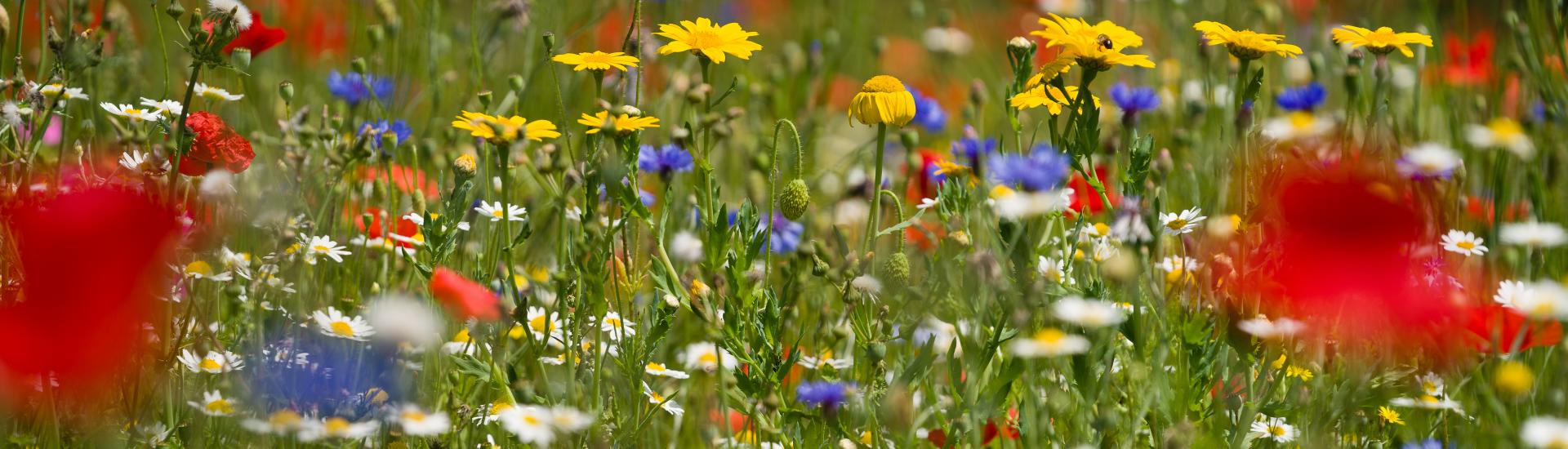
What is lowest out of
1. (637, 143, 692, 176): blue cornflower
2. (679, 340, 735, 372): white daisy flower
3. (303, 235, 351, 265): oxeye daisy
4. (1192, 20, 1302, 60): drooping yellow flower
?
(679, 340, 735, 372): white daisy flower

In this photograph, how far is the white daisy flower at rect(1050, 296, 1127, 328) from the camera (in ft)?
3.93

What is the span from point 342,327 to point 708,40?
1.72 ft

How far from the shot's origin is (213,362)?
140 cm

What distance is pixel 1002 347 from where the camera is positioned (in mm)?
1589

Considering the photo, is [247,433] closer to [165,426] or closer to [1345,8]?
[165,426]

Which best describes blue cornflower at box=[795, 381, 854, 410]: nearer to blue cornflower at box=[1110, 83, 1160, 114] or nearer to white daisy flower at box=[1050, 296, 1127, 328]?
white daisy flower at box=[1050, 296, 1127, 328]

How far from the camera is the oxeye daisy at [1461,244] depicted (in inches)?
64.3

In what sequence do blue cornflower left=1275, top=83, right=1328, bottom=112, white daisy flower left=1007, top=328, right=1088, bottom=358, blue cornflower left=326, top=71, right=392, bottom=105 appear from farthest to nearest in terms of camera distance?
blue cornflower left=326, top=71, right=392, bottom=105 → blue cornflower left=1275, top=83, right=1328, bottom=112 → white daisy flower left=1007, top=328, right=1088, bottom=358

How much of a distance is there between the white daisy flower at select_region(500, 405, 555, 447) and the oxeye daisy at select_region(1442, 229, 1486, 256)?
1.13m

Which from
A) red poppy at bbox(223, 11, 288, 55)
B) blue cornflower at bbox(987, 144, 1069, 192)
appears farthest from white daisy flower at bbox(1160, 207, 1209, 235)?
red poppy at bbox(223, 11, 288, 55)

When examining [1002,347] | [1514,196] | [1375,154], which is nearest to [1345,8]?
[1514,196]

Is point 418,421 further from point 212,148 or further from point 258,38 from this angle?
point 258,38

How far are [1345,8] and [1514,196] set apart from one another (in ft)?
Answer: 11.9

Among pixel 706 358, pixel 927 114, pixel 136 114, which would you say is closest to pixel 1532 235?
pixel 706 358
